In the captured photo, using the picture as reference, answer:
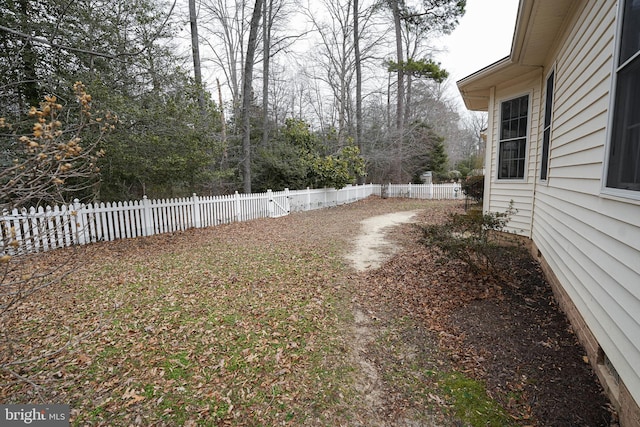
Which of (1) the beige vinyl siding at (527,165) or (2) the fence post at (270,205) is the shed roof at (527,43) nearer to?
(1) the beige vinyl siding at (527,165)

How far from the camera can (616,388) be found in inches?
84.9

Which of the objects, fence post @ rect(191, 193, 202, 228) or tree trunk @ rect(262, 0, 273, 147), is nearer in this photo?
fence post @ rect(191, 193, 202, 228)

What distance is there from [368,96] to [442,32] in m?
6.46

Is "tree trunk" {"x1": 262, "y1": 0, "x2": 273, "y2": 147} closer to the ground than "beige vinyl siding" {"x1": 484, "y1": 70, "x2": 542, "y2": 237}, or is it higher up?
higher up

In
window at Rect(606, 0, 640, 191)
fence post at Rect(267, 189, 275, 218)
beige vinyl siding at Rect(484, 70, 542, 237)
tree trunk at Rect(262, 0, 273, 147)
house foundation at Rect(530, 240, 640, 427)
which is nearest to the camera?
house foundation at Rect(530, 240, 640, 427)

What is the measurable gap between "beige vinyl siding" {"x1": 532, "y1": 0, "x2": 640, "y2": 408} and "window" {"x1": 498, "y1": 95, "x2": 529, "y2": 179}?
1.71 m

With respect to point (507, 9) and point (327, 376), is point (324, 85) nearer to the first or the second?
point (507, 9)

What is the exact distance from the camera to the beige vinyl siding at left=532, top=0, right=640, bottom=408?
78.4 inches

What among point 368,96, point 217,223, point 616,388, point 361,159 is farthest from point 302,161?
point 616,388

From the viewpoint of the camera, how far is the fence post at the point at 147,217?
790cm

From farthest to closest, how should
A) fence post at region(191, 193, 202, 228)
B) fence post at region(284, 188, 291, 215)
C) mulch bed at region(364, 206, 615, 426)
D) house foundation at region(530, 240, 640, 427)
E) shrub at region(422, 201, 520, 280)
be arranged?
fence post at region(284, 188, 291, 215)
fence post at region(191, 193, 202, 228)
shrub at region(422, 201, 520, 280)
mulch bed at region(364, 206, 615, 426)
house foundation at region(530, 240, 640, 427)

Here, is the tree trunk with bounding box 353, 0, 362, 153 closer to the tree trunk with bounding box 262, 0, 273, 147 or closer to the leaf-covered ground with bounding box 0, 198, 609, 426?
the tree trunk with bounding box 262, 0, 273, 147

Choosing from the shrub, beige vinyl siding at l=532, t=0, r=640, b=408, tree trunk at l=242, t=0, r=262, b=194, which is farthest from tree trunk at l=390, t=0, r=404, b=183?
the shrub

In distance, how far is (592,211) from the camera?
2.69 metres
